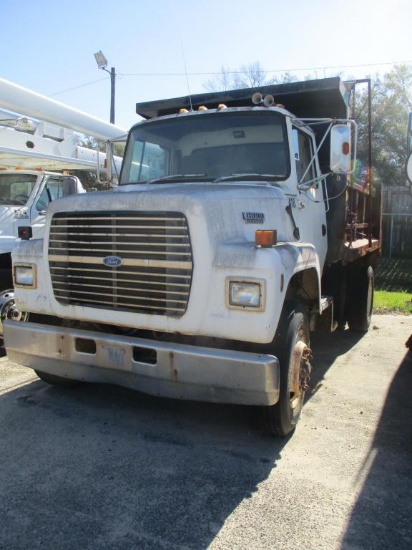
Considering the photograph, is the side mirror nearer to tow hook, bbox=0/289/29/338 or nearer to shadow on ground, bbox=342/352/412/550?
shadow on ground, bbox=342/352/412/550

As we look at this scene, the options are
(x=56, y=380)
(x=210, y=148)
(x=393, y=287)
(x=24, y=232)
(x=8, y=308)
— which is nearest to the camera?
(x=56, y=380)

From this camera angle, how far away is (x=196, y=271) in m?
3.42

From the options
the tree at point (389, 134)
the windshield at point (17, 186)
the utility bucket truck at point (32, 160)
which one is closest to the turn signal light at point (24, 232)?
the utility bucket truck at point (32, 160)

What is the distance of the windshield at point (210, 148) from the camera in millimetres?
4605

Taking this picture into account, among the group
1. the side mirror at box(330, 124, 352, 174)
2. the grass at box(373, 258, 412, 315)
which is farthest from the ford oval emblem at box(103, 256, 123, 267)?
the grass at box(373, 258, 412, 315)

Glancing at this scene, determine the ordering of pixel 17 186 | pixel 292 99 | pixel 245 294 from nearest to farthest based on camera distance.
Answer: pixel 245 294
pixel 292 99
pixel 17 186

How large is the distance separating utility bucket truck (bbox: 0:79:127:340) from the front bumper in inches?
83.6

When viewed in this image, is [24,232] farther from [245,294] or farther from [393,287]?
[393,287]

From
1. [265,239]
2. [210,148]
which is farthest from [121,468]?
[210,148]

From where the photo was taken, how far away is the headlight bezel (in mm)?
3301

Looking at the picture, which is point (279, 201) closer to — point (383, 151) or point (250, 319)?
point (250, 319)

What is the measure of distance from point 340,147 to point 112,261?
234 cm

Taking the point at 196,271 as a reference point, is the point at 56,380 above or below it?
below

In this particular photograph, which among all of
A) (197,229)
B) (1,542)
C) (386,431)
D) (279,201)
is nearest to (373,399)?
(386,431)
